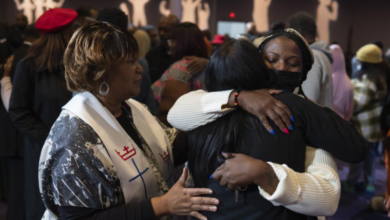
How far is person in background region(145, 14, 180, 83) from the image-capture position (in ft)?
12.0

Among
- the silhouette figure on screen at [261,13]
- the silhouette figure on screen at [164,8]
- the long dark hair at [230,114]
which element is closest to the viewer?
the long dark hair at [230,114]

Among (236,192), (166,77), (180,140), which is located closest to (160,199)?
(236,192)

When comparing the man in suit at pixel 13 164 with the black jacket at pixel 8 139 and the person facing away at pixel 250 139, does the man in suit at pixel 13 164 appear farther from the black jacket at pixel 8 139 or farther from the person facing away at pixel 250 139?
the person facing away at pixel 250 139

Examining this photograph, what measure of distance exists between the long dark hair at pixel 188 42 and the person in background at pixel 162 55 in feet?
2.22

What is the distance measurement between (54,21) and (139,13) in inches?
333

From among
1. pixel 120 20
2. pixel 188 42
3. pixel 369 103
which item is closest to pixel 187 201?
pixel 120 20

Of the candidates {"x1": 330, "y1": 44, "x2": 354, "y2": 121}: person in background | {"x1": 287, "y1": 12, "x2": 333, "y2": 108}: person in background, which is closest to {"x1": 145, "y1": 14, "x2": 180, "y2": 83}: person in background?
{"x1": 287, "y1": 12, "x2": 333, "y2": 108}: person in background

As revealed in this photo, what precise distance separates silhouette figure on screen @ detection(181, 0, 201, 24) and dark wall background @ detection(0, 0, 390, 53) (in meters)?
1.00

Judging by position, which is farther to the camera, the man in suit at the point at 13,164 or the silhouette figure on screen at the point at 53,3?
the silhouette figure on screen at the point at 53,3

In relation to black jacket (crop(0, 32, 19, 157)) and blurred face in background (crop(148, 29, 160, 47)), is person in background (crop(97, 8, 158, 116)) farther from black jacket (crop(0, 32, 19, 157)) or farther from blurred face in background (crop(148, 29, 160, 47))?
blurred face in background (crop(148, 29, 160, 47))

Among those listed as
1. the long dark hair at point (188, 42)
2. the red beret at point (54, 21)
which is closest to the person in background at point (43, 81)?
Result: the red beret at point (54, 21)

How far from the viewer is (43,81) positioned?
2.27 m

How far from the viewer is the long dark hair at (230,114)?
1188 millimetres

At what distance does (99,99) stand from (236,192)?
0.61 meters
